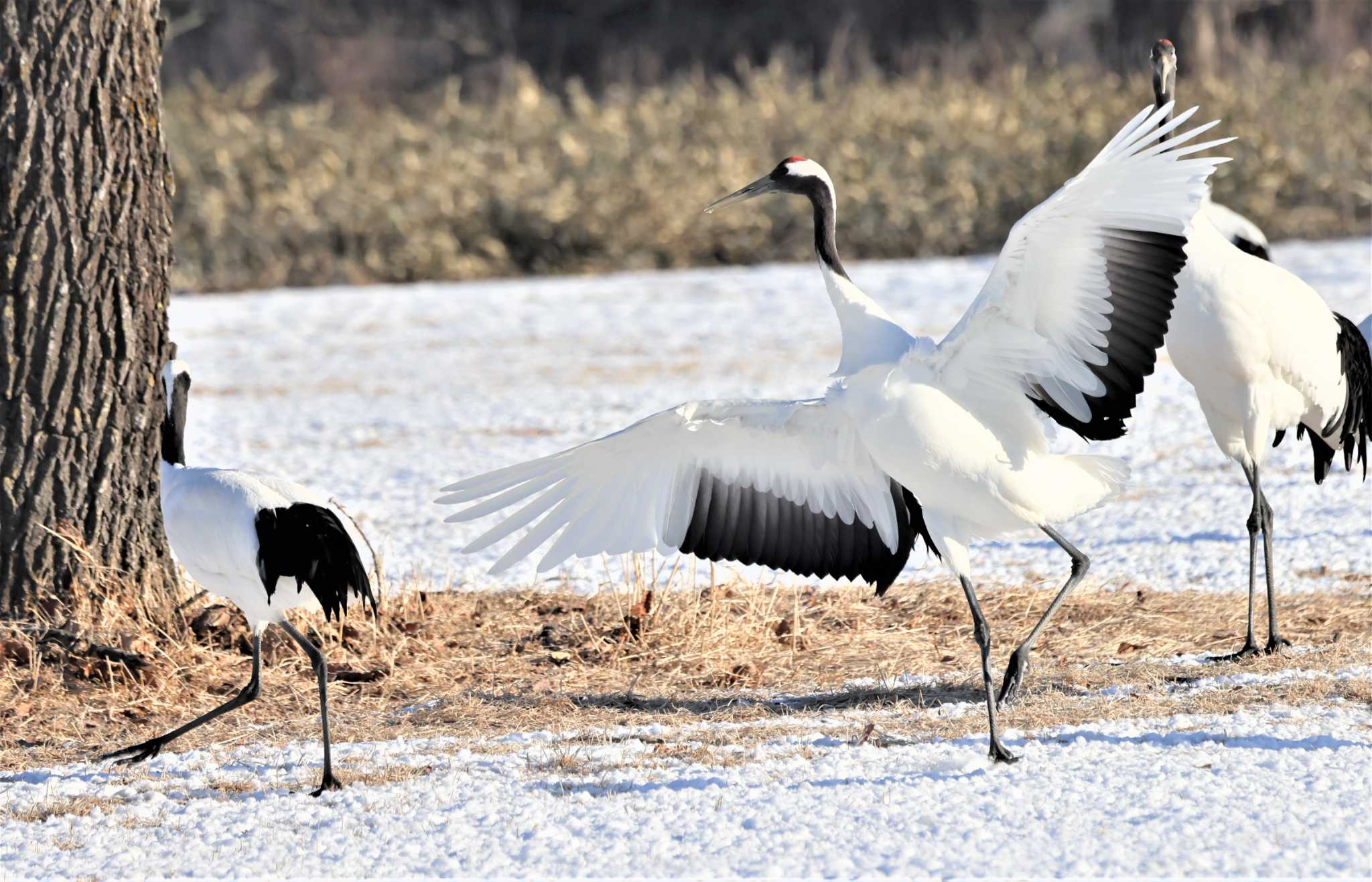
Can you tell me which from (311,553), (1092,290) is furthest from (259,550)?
(1092,290)

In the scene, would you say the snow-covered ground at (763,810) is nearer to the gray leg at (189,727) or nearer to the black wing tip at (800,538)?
the gray leg at (189,727)

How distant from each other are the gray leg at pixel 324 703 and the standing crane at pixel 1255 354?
292 cm

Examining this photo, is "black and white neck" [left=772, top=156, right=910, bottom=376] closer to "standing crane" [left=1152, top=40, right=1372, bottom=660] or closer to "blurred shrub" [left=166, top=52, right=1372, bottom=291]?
"standing crane" [left=1152, top=40, right=1372, bottom=660]

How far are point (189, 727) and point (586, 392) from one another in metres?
7.08

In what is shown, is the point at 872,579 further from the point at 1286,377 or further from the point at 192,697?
the point at 192,697

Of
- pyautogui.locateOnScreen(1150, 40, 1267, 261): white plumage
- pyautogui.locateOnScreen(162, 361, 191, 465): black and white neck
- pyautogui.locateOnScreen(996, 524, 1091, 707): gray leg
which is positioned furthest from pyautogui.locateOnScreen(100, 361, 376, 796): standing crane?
pyautogui.locateOnScreen(1150, 40, 1267, 261): white plumage

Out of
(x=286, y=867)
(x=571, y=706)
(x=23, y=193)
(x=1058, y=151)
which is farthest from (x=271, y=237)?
(x=286, y=867)

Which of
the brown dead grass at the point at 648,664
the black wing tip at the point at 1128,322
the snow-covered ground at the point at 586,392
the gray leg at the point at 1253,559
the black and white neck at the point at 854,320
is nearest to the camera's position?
the black wing tip at the point at 1128,322

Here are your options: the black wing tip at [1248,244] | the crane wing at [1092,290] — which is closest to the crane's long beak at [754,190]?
the crane wing at [1092,290]

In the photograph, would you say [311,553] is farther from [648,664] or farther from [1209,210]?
[1209,210]

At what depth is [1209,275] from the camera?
5.96 metres

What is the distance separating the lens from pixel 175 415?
218 inches

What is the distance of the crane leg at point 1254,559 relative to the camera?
588cm

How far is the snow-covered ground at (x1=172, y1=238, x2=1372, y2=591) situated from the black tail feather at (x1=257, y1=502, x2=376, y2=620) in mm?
1733
